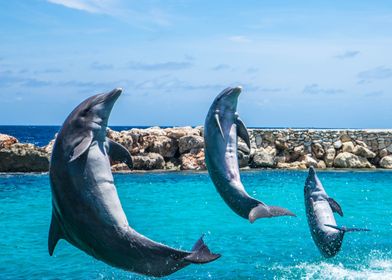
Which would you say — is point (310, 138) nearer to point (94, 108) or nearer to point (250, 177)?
point (250, 177)

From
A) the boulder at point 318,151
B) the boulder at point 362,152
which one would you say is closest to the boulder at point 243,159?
the boulder at point 318,151

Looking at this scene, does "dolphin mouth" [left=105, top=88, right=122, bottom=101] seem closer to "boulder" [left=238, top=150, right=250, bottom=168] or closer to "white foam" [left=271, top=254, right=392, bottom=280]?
"white foam" [left=271, top=254, right=392, bottom=280]

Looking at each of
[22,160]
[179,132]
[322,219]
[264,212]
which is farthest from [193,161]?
[264,212]

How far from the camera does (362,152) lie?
29.5m

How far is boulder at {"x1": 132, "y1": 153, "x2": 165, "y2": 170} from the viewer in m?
28.1

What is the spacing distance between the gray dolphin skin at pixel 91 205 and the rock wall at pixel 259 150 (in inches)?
874

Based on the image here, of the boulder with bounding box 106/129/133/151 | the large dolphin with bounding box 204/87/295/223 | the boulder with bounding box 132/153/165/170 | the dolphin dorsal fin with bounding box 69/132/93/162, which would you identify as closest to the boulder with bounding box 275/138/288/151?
the boulder with bounding box 132/153/165/170

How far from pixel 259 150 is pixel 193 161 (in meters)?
3.32

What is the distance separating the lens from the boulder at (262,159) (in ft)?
94.3

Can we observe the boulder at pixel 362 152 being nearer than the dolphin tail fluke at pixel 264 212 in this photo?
No

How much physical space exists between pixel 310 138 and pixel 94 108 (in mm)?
25153

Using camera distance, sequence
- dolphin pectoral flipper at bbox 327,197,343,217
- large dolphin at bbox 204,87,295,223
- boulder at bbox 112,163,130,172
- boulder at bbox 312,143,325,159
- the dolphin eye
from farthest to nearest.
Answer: boulder at bbox 312,143,325,159, boulder at bbox 112,163,130,172, dolphin pectoral flipper at bbox 327,197,343,217, large dolphin at bbox 204,87,295,223, the dolphin eye

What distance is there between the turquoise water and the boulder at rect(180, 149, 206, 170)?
121 cm

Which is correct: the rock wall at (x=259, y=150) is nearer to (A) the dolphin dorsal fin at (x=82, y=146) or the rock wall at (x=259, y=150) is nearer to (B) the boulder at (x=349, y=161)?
(B) the boulder at (x=349, y=161)
